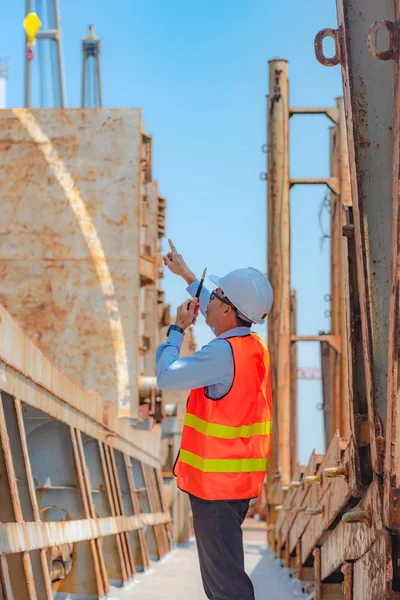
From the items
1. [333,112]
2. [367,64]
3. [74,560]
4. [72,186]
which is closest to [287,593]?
[74,560]

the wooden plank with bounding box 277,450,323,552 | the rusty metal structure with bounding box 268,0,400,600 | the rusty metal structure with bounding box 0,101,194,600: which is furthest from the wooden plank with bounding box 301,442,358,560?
the rusty metal structure with bounding box 0,101,194,600

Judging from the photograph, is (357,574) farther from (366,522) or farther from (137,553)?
(137,553)

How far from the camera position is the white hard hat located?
5312 mm

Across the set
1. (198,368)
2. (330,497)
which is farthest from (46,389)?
(198,368)

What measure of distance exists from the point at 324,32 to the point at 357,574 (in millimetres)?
2781

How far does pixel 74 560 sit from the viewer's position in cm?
985

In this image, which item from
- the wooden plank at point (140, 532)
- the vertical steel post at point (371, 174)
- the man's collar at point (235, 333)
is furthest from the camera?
the wooden plank at point (140, 532)

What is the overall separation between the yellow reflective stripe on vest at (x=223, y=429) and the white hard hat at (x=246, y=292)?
19.7 inches

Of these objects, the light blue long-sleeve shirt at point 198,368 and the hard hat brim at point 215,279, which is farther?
the hard hat brim at point 215,279

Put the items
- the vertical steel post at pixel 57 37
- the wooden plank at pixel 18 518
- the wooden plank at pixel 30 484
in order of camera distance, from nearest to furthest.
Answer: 1. the wooden plank at pixel 18 518
2. the wooden plank at pixel 30 484
3. the vertical steel post at pixel 57 37

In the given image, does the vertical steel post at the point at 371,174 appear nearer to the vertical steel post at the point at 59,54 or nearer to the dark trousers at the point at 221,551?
the dark trousers at the point at 221,551

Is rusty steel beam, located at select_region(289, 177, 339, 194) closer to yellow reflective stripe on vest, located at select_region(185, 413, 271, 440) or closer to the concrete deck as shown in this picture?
the concrete deck

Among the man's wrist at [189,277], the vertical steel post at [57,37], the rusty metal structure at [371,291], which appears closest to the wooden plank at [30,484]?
the man's wrist at [189,277]

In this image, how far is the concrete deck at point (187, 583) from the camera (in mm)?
10102
